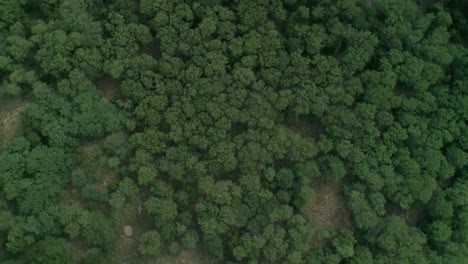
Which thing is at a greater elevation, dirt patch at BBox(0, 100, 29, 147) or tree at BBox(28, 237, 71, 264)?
dirt patch at BBox(0, 100, 29, 147)

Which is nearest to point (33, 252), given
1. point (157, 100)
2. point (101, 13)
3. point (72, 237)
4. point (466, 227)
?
point (72, 237)

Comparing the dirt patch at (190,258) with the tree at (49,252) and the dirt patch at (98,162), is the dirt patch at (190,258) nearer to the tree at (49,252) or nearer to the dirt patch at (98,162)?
the dirt patch at (98,162)

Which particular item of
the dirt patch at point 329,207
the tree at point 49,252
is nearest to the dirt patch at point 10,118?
the tree at point 49,252

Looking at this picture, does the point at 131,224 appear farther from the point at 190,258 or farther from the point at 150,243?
the point at 190,258

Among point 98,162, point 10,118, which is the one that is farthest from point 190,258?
point 10,118

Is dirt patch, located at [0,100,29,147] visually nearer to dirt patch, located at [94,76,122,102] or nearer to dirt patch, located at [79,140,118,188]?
dirt patch, located at [79,140,118,188]

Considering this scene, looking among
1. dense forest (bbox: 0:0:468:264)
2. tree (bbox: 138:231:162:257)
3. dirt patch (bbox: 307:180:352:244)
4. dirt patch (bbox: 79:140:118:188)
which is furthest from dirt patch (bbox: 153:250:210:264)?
dirt patch (bbox: 307:180:352:244)
